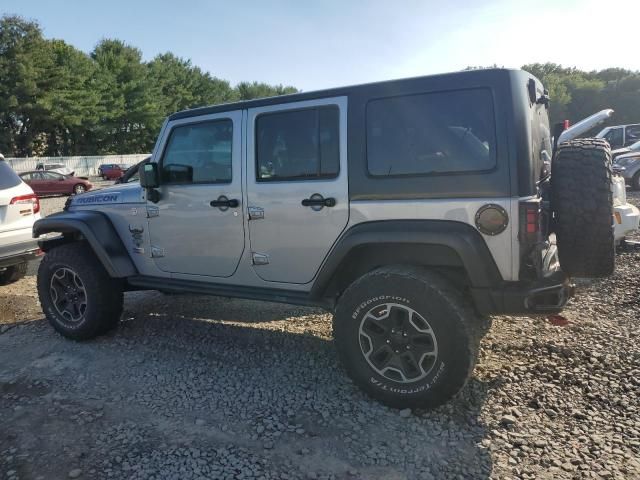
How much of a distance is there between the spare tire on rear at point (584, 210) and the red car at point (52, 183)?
75.7ft

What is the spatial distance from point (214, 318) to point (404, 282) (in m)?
2.62

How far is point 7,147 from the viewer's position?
39.8m

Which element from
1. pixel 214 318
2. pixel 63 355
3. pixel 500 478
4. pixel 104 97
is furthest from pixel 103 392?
pixel 104 97

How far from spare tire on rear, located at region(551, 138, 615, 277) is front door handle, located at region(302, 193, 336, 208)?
1384 millimetres

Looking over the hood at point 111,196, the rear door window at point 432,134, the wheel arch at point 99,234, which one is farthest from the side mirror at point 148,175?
the rear door window at point 432,134

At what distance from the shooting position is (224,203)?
3715mm

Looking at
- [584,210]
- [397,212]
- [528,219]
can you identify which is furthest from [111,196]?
[584,210]

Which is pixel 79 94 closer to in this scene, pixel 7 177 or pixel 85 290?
pixel 7 177

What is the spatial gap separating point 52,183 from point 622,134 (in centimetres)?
2372

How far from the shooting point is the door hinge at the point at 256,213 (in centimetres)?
358

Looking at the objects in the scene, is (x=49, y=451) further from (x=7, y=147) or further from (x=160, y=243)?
(x=7, y=147)

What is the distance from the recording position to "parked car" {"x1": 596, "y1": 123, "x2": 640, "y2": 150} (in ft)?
57.3

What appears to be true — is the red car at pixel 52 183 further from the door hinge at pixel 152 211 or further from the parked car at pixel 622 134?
the parked car at pixel 622 134

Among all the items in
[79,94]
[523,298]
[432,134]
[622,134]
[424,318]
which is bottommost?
[424,318]
